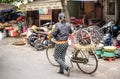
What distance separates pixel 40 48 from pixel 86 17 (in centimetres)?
778

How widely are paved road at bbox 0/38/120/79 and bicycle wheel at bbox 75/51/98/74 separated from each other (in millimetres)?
159

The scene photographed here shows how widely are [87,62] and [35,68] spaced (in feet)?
6.48

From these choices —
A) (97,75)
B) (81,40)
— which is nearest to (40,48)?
(81,40)

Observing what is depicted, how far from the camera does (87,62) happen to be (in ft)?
32.1

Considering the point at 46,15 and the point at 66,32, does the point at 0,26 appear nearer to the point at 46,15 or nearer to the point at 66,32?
the point at 46,15

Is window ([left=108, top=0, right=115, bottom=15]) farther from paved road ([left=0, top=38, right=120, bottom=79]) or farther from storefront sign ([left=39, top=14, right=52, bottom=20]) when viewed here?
paved road ([left=0, top=38, right=120, bottom=79])

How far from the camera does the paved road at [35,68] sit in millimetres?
9605

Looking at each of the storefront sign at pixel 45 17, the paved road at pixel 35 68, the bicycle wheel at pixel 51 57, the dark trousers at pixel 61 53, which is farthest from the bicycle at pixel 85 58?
the storefront sign at pixel 45 17

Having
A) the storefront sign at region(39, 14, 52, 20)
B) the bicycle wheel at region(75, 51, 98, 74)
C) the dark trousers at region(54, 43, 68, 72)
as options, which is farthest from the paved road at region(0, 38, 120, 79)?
the storefront sign at region(39, 14, 52, 20)

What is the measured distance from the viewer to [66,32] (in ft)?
31.4

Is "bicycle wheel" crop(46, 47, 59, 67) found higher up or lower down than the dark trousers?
lower down

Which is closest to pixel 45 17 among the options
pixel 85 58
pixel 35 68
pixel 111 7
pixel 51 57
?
pixel 111 7

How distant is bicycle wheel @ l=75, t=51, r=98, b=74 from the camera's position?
31.6 ft

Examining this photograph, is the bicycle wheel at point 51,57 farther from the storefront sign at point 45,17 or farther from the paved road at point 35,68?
the storefront sign at point 45,17
